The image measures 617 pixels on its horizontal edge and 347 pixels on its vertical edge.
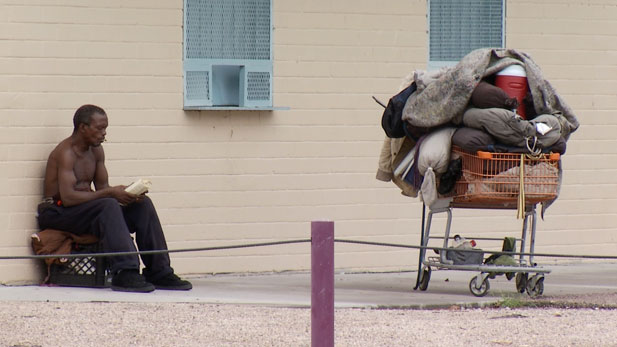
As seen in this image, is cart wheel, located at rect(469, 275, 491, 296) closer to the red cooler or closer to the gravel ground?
the gravel ground

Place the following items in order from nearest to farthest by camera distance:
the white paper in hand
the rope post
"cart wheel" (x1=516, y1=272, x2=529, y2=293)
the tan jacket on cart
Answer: the rope post
the white paper in hand
"cart wheel" (x1=516, y1=272, x2=529, y2=293)
the tan jacket on cart

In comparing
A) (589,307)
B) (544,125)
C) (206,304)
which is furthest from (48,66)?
(589,307)

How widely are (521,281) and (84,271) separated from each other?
3.50 meters

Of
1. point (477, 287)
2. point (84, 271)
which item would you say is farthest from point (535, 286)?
point (84, 271)

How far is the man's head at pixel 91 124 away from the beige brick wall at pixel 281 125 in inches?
20.4

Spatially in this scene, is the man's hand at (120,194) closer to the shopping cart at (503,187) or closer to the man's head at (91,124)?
the man's head at (91,124)

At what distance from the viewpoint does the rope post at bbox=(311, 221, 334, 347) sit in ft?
24.5

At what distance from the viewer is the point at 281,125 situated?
11.7m

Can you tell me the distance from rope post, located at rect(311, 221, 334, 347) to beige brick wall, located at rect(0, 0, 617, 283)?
13.3 feet

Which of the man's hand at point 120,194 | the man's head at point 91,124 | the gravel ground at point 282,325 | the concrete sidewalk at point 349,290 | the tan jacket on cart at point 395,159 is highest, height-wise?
the man's head at point 91,124

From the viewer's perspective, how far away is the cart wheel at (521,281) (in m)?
10.5

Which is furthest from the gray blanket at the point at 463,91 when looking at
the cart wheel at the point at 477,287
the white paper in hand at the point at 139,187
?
the white paper in hand at the point at 139,187

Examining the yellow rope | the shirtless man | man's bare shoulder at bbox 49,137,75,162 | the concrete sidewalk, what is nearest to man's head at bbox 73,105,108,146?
the shirtless man

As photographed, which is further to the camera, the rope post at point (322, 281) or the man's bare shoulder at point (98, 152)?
the man's bare shoulder at point (98, 152)
